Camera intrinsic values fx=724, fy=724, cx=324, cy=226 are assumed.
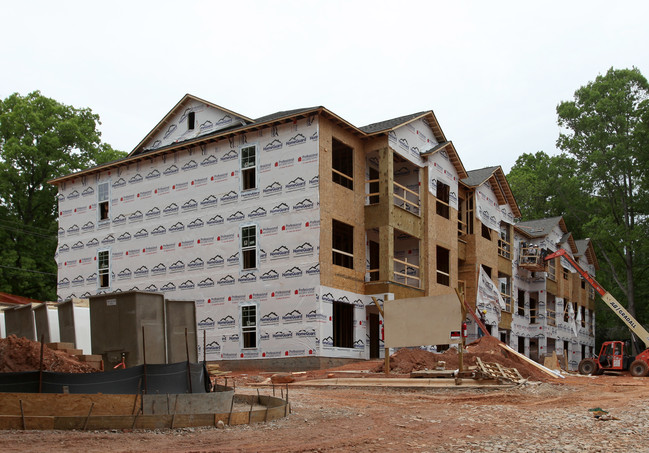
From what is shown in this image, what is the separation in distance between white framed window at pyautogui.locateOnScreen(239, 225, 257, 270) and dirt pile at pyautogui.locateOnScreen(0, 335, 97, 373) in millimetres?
16472

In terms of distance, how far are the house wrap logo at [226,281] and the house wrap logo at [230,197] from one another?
327 cm

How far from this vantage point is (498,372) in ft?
70.2

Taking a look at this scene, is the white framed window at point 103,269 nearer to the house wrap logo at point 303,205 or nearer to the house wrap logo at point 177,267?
the house wrap logo at point 177,267

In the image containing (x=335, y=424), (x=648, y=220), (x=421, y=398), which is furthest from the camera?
(x=648, y=220)

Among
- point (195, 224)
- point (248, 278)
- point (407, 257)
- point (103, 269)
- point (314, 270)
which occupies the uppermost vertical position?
point (195, 224)

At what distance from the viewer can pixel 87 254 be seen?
119 ft

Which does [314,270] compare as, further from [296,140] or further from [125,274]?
[125,274]

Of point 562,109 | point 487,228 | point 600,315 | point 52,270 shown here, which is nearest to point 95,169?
point 52,270

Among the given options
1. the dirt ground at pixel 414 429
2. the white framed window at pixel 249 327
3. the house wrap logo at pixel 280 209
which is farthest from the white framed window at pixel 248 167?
the dirt ground at pixel 414 429

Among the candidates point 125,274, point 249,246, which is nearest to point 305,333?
point 249,246

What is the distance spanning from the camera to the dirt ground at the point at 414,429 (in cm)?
1013

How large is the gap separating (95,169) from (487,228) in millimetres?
22417

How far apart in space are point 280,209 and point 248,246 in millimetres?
2214

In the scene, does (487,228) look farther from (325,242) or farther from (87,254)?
(87,254)
